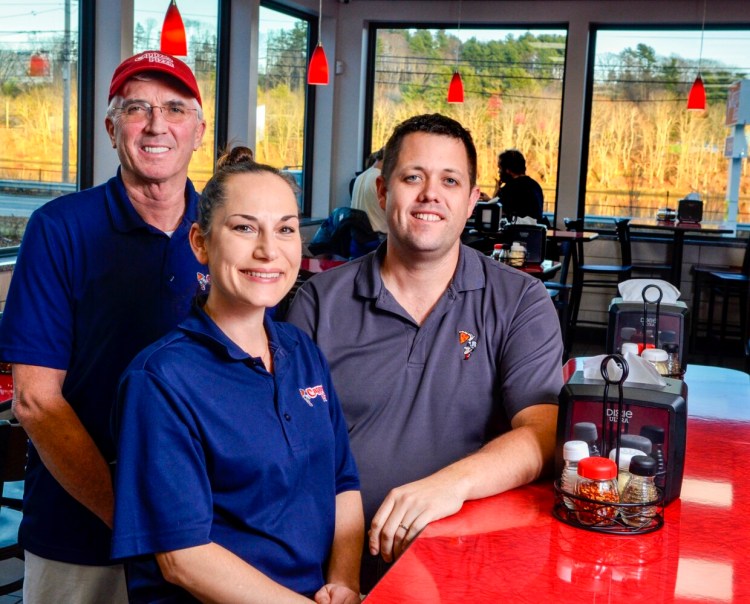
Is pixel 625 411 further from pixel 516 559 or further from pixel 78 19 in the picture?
pixel 78 19

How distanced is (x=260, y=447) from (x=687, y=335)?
131 centimetres

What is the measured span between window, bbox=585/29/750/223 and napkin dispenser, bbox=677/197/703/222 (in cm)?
87

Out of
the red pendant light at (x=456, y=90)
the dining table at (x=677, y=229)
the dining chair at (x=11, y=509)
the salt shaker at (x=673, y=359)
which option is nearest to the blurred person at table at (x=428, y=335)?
the salt shaker at (x=673, y=359)

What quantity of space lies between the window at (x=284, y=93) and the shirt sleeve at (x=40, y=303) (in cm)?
705

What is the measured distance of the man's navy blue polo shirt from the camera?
69.7 inches

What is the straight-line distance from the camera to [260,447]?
1.50m

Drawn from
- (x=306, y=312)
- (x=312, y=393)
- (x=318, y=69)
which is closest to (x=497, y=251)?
(x=318, y=69)

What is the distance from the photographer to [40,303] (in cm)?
177

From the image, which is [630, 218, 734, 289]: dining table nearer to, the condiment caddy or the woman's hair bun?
the woman's hair bun

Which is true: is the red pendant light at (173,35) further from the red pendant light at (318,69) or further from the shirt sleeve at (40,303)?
the shirt sleeve at (40,303)

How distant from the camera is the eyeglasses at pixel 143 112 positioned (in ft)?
6.20

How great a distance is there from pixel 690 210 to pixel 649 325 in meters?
6.77

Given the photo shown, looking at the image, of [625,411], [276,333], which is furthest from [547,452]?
[276,333]

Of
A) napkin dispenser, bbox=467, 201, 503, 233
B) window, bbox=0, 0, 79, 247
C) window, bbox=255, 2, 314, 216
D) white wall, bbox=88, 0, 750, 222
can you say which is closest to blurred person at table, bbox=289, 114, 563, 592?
window, bbox=0, 0, 79, 247
